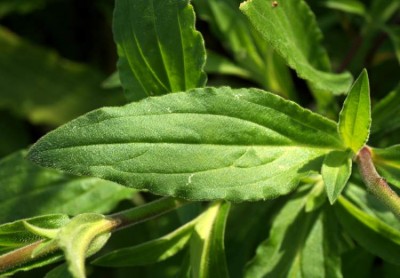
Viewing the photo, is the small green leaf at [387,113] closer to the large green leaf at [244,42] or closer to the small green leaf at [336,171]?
the small green leaf at [336,171]

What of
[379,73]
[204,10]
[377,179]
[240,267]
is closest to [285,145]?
[377,179]

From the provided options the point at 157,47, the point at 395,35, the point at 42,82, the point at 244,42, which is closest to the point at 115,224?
the point at 157,47

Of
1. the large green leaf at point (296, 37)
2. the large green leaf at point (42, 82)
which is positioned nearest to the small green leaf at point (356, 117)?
the large green leaf at point (296, 37)

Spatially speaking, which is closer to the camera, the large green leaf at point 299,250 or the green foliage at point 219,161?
the green foliage at point 219,161

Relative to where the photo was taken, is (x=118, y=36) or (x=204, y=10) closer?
(x=118, y=36)

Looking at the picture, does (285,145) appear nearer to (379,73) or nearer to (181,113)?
(181,113)

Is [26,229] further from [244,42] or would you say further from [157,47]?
[244,42]
